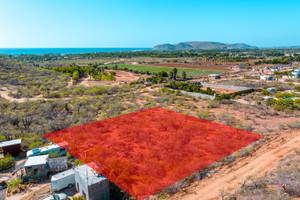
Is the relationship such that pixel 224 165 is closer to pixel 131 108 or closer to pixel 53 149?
pixel 53 149

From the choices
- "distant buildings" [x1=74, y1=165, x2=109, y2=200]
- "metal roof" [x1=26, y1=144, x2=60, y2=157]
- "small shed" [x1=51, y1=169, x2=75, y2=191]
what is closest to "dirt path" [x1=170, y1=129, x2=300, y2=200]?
"distant buildings" [x1=74, y1=165, x2=109, y2=200]

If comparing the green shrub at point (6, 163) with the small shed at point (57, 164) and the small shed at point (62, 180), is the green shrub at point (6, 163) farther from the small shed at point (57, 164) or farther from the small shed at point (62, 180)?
the small shed at point (62, 180)

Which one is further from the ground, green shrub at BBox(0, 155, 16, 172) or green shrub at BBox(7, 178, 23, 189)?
green shrub at BBox(0, 155, 16, 172)

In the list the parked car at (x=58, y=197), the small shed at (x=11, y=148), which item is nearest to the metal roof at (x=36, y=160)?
the parked car at (x=58, y=197)

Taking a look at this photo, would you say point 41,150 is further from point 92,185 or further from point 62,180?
point 92,185

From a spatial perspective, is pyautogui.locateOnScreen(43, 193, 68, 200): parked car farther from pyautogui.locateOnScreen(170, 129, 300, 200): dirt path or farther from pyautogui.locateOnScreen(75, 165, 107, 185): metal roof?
pyautogui.locateOnScreen(170, 129, 300, 200): dirt path

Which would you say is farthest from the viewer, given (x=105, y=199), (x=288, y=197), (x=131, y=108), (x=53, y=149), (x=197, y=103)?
(x=197, y=103)

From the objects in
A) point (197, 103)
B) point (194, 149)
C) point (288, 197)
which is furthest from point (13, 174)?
point (197, 103)
